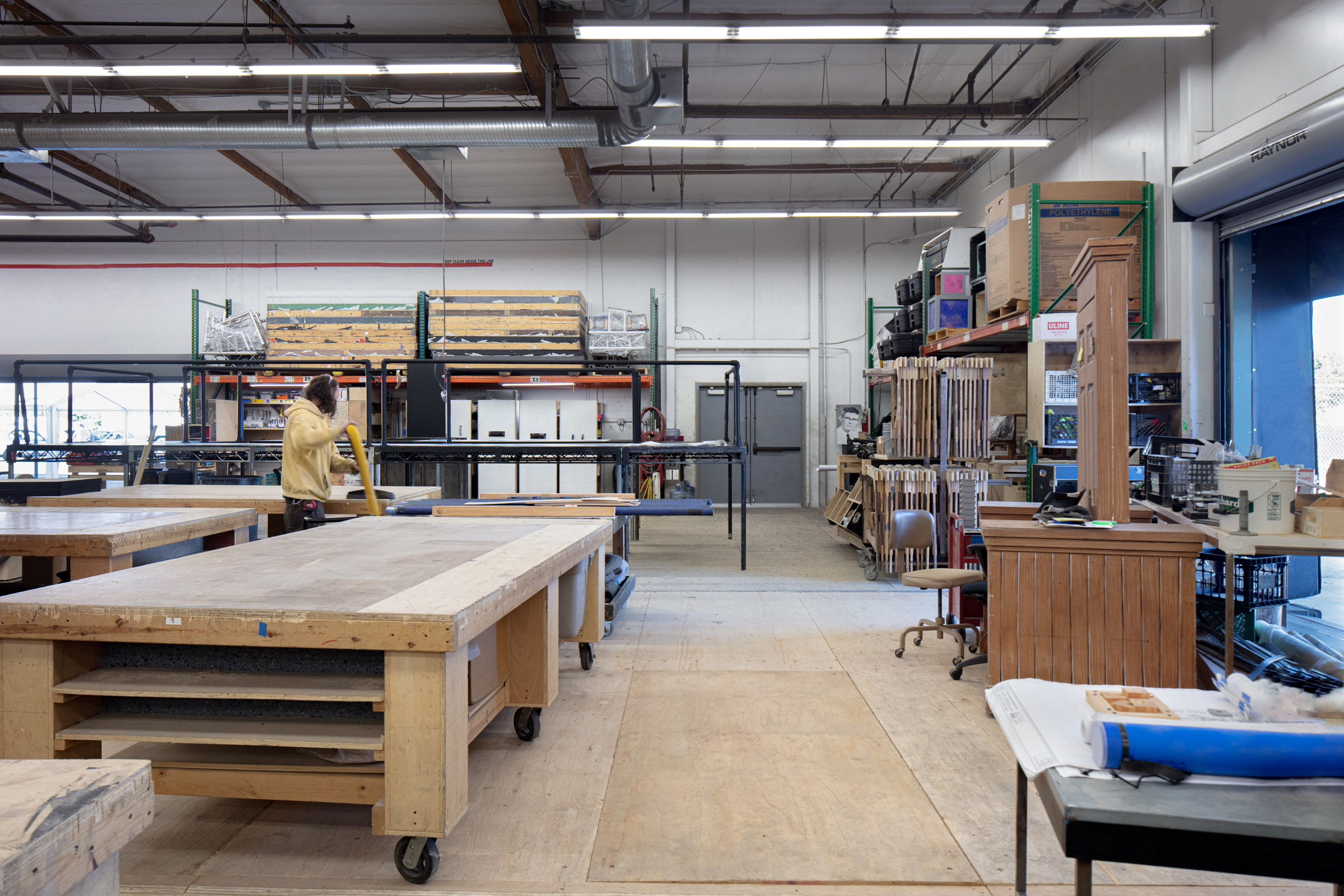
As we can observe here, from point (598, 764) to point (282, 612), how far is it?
1.43 metres

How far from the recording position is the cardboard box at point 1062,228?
652cm

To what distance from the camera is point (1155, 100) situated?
6.55 meters

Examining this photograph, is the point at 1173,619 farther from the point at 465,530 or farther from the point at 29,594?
the point at 29,594

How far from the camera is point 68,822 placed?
0.87 meters

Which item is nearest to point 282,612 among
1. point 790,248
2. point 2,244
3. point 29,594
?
point 29,594

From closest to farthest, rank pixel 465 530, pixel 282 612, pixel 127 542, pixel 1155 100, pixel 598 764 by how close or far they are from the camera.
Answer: pixel 282 612
pixel 598 764
pixel 127 542
pixel 465 530
pixel 1155 100

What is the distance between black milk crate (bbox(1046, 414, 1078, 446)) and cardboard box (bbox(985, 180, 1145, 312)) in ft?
3.63

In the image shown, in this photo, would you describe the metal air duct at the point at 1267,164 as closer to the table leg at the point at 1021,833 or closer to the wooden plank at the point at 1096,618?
the wooden plank at the point at 1096,618

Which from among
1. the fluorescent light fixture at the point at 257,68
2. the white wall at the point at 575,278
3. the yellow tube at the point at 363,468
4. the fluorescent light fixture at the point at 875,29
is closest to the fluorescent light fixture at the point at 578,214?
the white wall at the point at 575,278

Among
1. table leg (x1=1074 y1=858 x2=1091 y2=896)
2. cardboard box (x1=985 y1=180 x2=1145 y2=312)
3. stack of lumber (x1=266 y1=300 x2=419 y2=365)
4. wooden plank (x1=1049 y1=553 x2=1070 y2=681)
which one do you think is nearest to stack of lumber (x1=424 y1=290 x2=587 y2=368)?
stack of lumber (x1=266 y1=300 x2=419 y2=365)

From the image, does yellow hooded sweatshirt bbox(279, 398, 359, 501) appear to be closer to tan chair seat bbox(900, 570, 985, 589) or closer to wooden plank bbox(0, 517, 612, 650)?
wooden plank bbox(0, 517, 612, 650)

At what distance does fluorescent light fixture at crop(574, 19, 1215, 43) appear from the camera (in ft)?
17.0

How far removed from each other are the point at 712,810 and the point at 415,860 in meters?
0.95

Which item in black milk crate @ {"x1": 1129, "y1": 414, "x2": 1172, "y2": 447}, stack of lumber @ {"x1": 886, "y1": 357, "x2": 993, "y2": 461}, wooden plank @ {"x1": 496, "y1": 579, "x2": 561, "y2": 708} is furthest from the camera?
stack of lumber @ {"x1": 886, "y1": 357, "x2": 993, "y2": 461}
